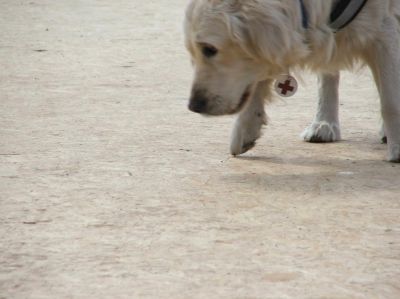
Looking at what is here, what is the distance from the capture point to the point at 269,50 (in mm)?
4660

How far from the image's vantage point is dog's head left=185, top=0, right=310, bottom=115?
15.1 feet

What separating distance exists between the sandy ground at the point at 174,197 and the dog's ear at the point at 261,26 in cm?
61

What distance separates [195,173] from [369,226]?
1.11 meters

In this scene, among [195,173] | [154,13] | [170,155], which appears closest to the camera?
[195,173]

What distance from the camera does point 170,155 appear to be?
17.1 ft

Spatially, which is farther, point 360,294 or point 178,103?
point 178,103

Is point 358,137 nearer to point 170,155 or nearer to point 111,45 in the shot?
point 170,155

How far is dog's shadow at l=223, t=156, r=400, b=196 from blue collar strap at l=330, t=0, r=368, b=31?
0.67 m

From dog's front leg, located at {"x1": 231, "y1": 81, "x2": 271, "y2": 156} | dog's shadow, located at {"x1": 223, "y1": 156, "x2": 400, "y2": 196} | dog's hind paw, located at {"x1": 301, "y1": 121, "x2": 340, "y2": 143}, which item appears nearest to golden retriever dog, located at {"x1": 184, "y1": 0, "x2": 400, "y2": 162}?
dog's front leg, located at {"x1": 231, "y1": 81, "x2": 271, "y2": 156}

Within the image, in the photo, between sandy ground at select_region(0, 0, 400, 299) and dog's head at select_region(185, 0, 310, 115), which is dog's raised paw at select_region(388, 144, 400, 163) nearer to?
sandy ground at select_region(0, 0, 400, 299)

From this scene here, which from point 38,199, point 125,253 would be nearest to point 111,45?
point 38,199

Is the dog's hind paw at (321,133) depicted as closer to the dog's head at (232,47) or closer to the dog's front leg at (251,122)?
the dog's front leg at (251,122)

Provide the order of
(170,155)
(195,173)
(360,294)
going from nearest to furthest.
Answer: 1. (360,294)
2. (195,173)
3. (170,155)

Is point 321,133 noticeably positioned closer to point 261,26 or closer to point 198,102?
point 198,102
